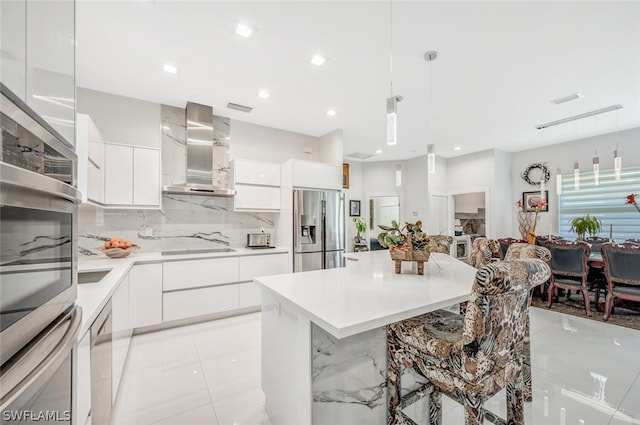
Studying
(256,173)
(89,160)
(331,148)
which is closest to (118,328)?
(89,160)

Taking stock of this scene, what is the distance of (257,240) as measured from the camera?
4.16 meters

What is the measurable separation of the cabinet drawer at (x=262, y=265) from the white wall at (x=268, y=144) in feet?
5.51

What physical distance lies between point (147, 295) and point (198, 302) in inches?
22.1

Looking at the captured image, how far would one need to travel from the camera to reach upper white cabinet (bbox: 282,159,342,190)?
4.06 m

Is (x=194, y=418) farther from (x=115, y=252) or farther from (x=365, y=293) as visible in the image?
(x=115, y=252)

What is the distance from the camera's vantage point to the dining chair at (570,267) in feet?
11.7

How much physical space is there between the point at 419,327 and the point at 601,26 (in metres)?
3.03

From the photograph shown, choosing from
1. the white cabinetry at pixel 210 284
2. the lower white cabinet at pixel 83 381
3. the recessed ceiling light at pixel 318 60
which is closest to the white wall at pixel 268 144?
the white cabinetry at pixel 210 284

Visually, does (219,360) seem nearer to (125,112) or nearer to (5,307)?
(5,307)

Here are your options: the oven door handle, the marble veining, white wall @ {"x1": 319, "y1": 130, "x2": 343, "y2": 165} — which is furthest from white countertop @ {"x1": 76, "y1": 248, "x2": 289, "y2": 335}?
white wall @ {"x1": 319, "y1": 130, "x2": 343, "y2": 165}

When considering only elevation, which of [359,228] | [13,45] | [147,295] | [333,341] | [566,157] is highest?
[566,157]

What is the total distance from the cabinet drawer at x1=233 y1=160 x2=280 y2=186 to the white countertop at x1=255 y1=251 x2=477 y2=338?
2.40 meters

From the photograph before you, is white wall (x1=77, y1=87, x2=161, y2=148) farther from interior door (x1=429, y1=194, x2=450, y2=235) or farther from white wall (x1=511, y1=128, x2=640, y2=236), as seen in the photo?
white wall (x1=511, y1=128, x2=640, y2=236)

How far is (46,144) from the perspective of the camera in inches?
27.7
